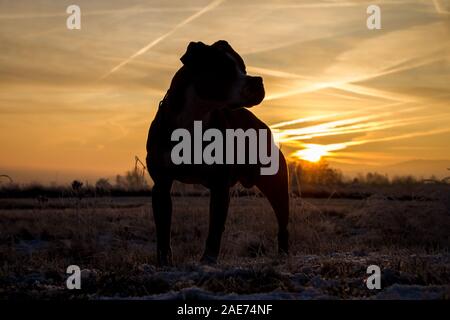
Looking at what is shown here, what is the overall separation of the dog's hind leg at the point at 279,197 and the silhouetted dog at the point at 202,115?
4.86 ft

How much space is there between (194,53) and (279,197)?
9.38 feet

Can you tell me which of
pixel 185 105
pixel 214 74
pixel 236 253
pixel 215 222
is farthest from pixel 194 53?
pixel 236 253

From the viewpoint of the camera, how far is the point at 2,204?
16.4m

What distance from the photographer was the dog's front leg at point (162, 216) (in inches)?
270

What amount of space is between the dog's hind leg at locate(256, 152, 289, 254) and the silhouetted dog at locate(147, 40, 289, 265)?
58.4 inches

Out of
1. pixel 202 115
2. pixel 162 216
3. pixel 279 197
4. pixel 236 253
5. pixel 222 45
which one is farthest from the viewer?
pixel 236 253

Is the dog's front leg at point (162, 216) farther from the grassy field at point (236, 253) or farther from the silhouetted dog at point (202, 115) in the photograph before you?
the grassy field at point (236, 253)

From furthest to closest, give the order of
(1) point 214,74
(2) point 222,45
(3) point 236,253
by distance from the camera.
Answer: (3) point 236,253, (2) point 222,45, (1) point 214,74

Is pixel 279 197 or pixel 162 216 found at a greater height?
pixel 279 197

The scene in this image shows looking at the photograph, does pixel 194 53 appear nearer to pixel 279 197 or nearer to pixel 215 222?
pixel 215 222

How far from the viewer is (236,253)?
9.12 m

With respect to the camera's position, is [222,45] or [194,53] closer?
[194,53]

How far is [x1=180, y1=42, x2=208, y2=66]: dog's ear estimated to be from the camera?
6496 millimetres
